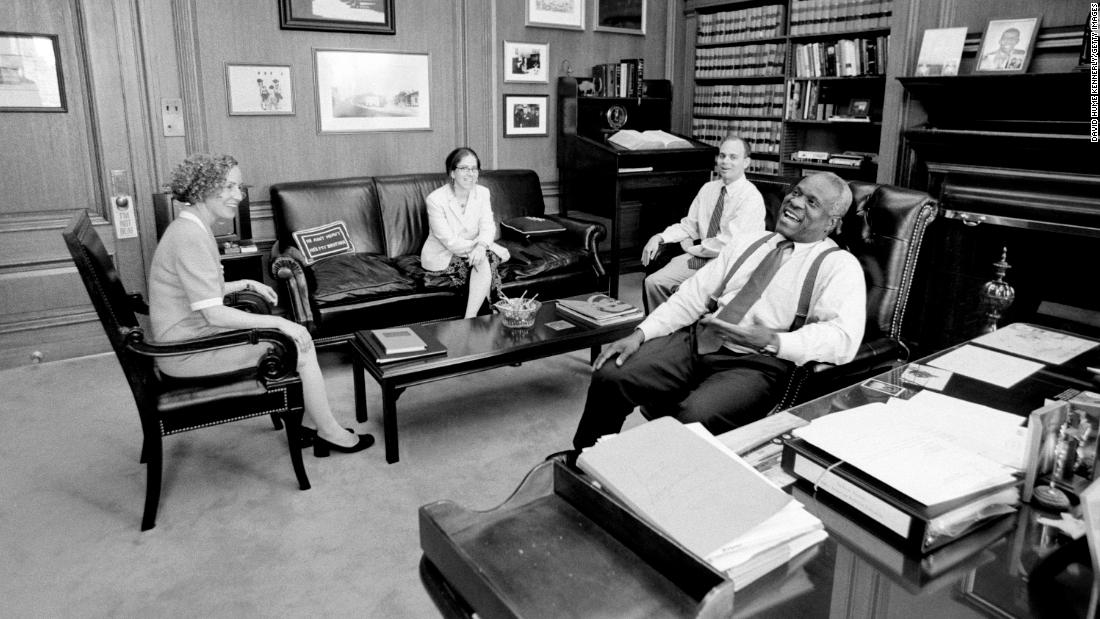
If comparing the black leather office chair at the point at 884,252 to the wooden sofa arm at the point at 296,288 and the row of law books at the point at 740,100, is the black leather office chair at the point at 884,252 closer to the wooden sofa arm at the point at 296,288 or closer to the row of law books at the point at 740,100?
the wooden sofa arm at the point at 296,288

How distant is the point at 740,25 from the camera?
5539 millimetres

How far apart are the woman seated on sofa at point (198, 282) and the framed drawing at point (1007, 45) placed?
3601mm

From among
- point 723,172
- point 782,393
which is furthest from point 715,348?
point 723,172

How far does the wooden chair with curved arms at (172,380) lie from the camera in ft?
7.28

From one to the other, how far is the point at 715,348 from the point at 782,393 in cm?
25

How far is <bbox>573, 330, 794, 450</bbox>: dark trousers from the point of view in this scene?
2.16 metres

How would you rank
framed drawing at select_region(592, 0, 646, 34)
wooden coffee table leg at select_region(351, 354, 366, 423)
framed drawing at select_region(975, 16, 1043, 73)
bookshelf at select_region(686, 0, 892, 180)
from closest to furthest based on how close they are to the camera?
wooden coffee table leg at select_region(351, 354, 366, 423), framed drawing at select_region(975, 16, 1043, 73), bookshelf at select_region(686, 0, 892, 180), framed drawing at select_region(592, 0, 646, 34)

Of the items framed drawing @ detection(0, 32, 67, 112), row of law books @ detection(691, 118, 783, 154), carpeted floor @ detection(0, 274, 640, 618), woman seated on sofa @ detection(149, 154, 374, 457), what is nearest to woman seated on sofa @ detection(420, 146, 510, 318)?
carpeted floor @ detection(0, 274, 640, 618)

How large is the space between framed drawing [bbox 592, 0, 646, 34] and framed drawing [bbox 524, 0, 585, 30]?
0.57 ft

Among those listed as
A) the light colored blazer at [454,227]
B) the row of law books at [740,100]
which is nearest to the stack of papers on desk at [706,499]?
the light colored blazer at [454,227]

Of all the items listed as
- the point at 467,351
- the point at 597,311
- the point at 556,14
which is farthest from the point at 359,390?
the point at 556,14

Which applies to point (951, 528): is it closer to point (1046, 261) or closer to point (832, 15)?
point (1046, 261)

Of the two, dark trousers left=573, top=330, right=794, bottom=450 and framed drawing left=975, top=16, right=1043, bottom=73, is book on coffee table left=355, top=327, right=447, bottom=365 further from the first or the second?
framed drawing left=975, top=16, right=1043, bottom=73

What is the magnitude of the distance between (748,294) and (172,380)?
1876 millimetres
